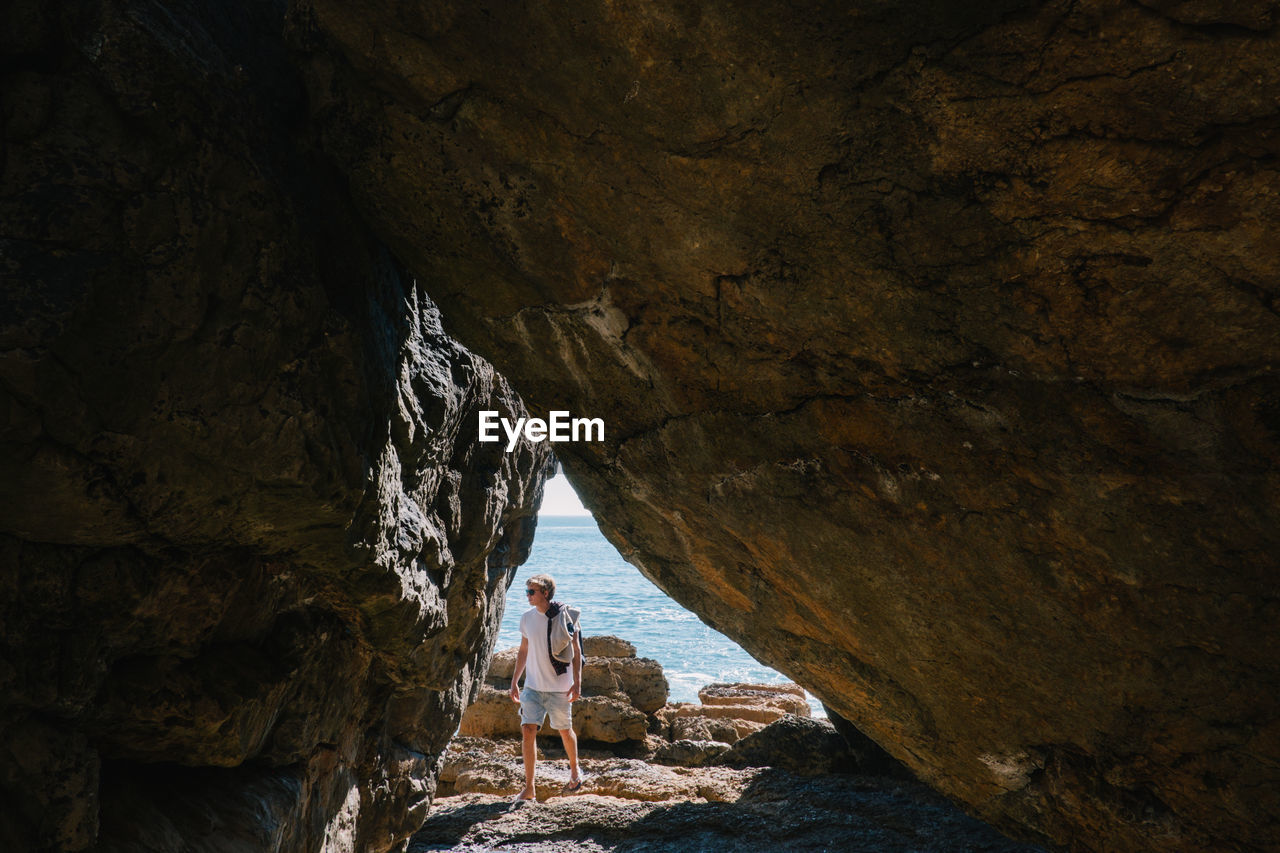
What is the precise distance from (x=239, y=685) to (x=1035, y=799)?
3253mm

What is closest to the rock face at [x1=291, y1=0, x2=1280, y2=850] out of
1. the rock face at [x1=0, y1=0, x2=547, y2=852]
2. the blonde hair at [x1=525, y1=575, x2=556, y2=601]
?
the rock face at [x1=0, y1=0, x2=547, y2=852]

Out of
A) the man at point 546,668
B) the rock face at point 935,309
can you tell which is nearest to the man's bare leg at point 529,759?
the man at point 546,668

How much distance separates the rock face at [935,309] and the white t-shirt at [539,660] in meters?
3.19

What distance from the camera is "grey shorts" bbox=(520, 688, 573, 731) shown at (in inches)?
258

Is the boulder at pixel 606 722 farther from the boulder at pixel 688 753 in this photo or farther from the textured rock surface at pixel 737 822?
the textured rock surface at pixel 737 822

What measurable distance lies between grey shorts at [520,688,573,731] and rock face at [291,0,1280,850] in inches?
136

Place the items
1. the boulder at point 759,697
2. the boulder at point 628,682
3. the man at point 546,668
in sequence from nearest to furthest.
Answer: the man at point 546,668
the boulder at point 628,682
the boulder at point 759,697

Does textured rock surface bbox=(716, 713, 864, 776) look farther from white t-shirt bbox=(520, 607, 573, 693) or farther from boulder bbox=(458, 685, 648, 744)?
boulder bbox=(458, 685, 648, 744)

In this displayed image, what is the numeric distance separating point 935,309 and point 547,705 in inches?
198

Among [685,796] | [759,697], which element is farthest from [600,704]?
[759,697]

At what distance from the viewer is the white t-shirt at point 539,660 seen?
6.50m

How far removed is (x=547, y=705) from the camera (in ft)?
21.7

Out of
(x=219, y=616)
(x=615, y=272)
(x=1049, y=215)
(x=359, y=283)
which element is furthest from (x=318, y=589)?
(x=1049, y=215)

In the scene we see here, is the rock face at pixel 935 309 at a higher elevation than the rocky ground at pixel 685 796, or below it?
higher
